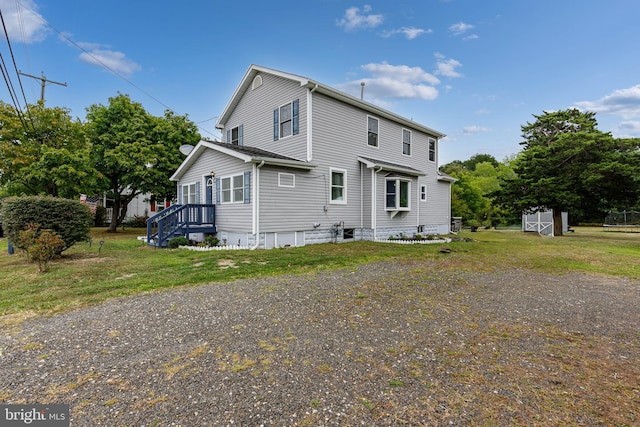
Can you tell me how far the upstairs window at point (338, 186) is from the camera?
1295cm

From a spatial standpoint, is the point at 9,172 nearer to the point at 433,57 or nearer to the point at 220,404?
the point at 220,404

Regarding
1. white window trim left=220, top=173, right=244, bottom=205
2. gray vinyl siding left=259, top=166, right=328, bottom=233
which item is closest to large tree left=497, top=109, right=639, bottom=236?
gray vinyl siding left=259, top=166, right=328, bottom=233

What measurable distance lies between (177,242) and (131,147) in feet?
32.3

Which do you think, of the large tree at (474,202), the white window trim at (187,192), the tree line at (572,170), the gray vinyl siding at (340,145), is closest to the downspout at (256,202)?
the gray vinyl siding at (340,145)

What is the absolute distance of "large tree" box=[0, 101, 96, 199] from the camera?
51.9ft

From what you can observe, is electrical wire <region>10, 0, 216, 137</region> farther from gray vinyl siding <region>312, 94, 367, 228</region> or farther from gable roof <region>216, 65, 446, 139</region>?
gray vinyl siding <region>312, 94, 367, 228</region>

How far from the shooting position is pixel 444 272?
7.09 meters

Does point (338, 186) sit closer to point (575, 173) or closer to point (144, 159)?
point (144, 159)

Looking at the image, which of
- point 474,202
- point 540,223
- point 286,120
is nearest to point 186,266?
point 286,120

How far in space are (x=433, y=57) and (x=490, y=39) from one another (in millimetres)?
2800

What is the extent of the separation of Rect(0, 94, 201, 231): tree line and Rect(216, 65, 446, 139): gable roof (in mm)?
5015

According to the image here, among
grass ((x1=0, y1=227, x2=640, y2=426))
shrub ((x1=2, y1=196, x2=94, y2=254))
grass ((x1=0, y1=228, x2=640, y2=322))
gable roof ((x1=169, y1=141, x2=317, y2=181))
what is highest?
gable roof ((x1=169, y1=141, x2=317, y2=181))

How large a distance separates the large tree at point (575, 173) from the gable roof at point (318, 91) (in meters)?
7.11

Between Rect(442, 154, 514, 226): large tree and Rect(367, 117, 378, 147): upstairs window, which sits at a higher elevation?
Rect(367, 117, 378, 147): upstairs window
